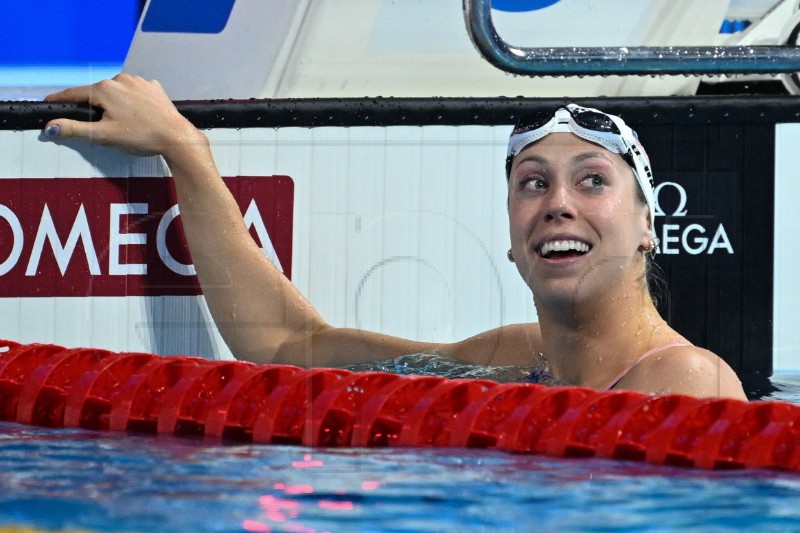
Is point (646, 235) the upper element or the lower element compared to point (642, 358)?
upper

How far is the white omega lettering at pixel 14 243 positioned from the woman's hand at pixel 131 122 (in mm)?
311

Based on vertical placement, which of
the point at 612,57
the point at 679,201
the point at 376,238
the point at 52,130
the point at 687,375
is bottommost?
the point at 687,375

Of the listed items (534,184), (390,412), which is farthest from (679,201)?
(390,412)

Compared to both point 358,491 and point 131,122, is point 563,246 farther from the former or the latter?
point 131,122

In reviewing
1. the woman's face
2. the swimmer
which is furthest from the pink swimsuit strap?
the woman's face

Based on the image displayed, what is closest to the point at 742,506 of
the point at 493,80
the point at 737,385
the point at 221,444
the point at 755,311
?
the point at 737,385

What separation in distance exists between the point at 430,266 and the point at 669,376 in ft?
3.96

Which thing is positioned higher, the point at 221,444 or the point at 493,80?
the point at 493,80

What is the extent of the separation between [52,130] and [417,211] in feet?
3.79

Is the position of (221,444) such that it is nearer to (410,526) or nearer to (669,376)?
(410,526)

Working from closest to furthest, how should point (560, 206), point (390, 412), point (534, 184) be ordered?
point (390, 412) → point (560, 206) → point (534, 184)

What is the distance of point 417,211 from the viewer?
11.4ft

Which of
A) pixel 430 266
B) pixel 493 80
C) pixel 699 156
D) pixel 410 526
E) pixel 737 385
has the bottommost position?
pixel 410 526

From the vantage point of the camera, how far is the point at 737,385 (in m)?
2.46
